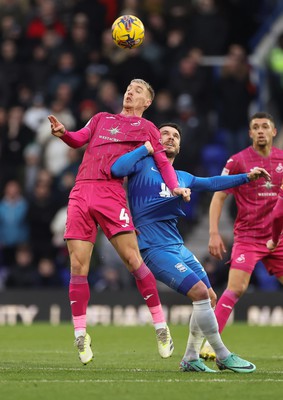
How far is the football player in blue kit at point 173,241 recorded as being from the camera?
10336 mm

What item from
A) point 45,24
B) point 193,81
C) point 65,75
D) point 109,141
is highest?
point 45,24

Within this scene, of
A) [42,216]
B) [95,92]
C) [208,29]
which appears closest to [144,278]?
[42,216]

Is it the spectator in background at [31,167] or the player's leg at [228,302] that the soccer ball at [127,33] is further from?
the spectator in background at [31,167]

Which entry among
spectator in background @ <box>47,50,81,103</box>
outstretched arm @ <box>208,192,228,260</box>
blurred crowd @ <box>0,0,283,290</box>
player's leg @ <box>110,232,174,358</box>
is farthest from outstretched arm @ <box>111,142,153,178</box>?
spectator in background @ <box>47,50,81,103</box>

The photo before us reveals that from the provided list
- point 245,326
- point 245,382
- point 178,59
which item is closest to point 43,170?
point 178,59

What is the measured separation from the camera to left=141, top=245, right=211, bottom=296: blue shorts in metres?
Result: 10.4

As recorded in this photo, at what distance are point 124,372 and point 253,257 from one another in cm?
254

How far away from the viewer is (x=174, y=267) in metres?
10.5

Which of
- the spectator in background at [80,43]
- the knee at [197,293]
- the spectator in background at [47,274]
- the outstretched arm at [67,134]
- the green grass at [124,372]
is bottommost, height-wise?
the green grass at [124,372]

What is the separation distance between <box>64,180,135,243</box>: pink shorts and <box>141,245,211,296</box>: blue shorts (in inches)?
14.0

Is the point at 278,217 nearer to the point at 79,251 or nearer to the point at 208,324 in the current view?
the point at 208,324

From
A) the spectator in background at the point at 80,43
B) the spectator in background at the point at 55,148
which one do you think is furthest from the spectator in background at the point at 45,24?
the spectator in background at the point at 55,148

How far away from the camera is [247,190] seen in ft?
41.5

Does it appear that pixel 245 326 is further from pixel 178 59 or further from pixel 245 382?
pixel 245 382
